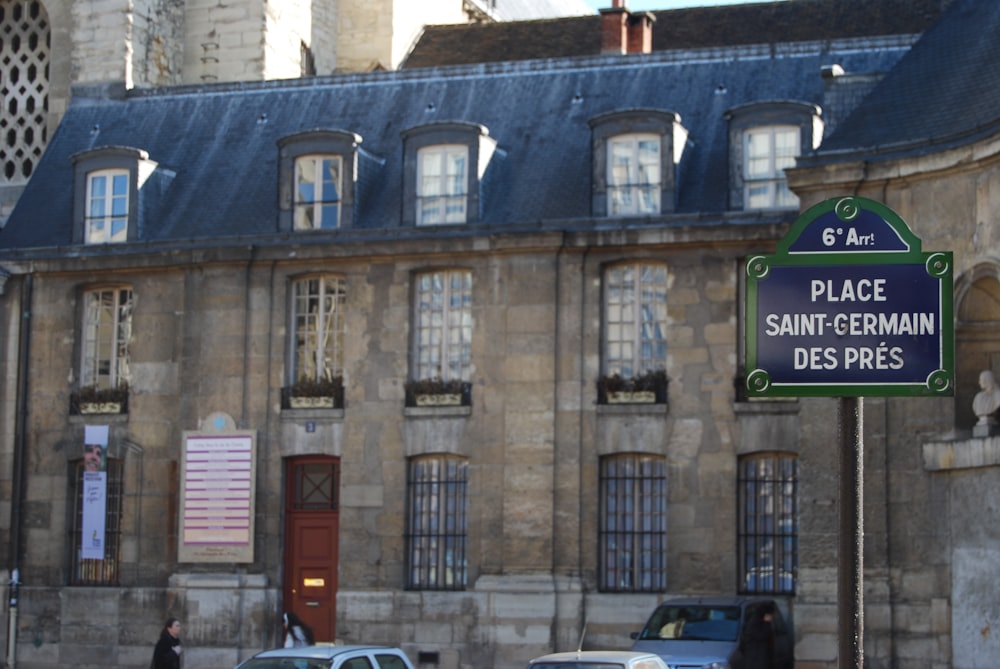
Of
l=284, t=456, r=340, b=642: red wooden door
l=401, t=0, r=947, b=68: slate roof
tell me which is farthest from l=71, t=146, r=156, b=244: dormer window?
l=401, t=0, r=947, b=68: slate roof

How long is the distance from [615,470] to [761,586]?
2450 mm

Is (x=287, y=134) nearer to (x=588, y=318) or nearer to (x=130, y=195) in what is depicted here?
(x=130, y=195)

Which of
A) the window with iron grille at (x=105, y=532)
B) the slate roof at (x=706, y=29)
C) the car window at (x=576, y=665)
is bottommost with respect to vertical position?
the car window at (x=576, y=665)

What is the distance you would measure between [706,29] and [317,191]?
10.00 meters

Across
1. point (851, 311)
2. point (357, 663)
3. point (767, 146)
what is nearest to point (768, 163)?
point (767, 146)

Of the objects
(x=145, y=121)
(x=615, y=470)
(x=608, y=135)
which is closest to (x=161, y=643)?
(x=615, y=470)

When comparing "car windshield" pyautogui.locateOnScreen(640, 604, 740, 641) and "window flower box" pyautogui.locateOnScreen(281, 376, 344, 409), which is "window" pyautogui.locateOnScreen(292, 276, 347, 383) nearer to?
"window flower box" pyautogui.locateOnScreen(281, 376, 344, 409)

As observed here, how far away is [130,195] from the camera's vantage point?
90.8 feet

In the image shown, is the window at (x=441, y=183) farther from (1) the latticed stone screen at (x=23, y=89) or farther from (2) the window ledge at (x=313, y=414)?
(1) the latticed stone screen at (x=23, y=89)

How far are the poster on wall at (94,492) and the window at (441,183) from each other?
5.64 metres

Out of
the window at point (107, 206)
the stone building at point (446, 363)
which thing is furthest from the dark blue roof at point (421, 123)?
the window at point (107, 206)

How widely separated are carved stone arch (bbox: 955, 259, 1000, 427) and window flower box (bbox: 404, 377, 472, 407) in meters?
7.05

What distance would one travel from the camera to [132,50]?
1220 inches

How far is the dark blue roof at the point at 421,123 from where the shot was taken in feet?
85.5
